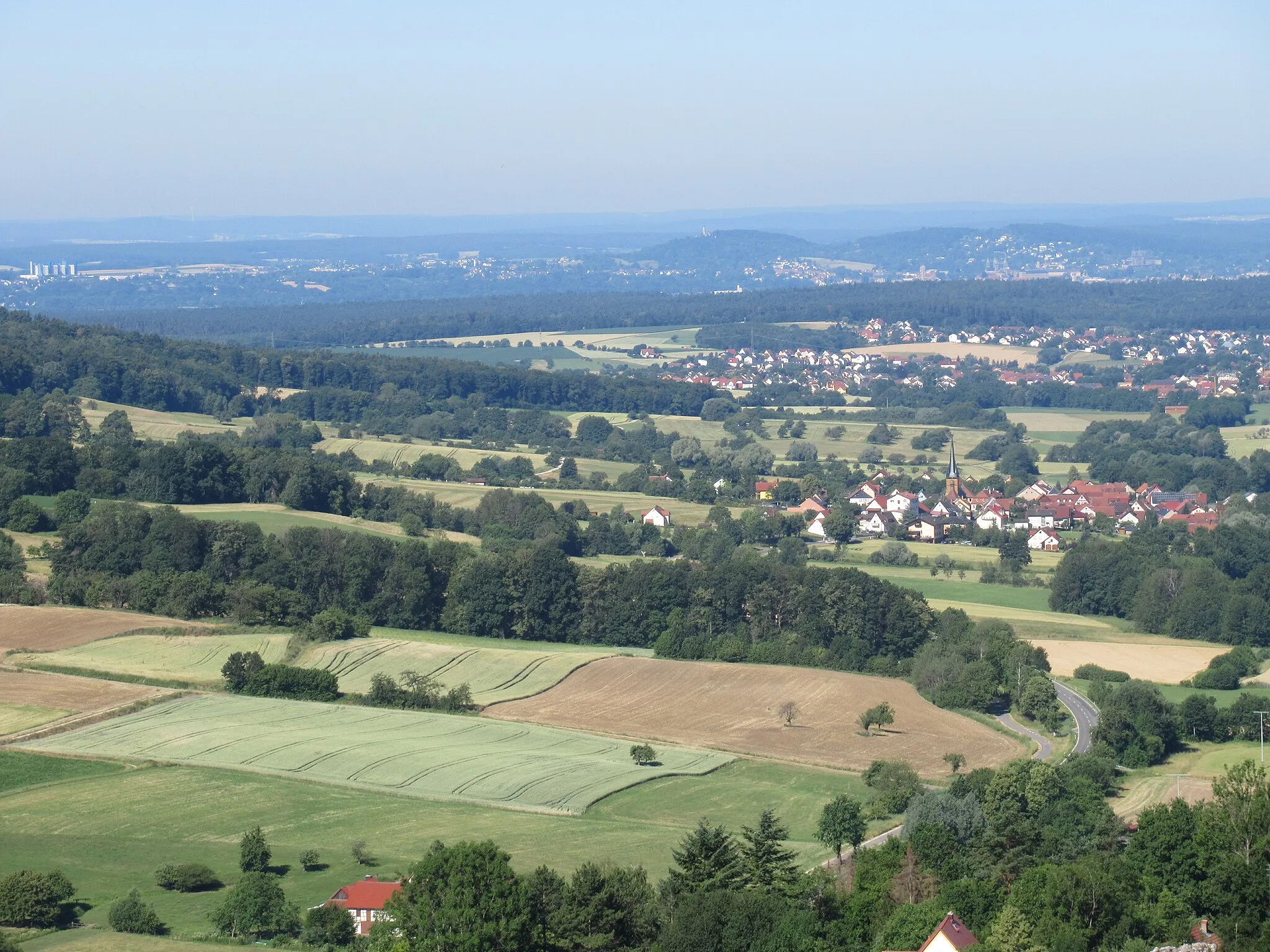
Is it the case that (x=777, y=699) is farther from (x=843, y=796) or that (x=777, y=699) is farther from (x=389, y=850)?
(x=389, y=850)

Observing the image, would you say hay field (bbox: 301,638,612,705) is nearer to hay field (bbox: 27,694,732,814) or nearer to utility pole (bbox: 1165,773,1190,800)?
hay field (bbox: 27,694,732,814)

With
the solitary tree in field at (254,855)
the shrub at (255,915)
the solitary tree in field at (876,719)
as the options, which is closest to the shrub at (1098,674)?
the solitary tree in field at (876,719)

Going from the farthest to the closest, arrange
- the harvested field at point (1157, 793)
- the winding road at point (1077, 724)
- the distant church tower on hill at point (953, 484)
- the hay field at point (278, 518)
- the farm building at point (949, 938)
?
the distant church tower on hill at point (953, 484) → the hay field at point (278, 518) → the winding road at point (1077, 724) → the harvested field at point (1157, 793) → the farm building at point (949, 938)

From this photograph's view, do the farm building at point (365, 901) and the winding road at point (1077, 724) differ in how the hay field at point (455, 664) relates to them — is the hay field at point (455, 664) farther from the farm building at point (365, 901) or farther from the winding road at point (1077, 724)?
the farm building at point (365, 901)

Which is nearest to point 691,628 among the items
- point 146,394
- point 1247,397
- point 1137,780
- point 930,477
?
point 1137,780

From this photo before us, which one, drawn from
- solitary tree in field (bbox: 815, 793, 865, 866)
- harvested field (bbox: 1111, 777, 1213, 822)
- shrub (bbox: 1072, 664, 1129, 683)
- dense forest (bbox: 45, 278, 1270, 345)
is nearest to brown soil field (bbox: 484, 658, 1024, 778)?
harvested field (bbox: 1111, 777, 1213, 822)
